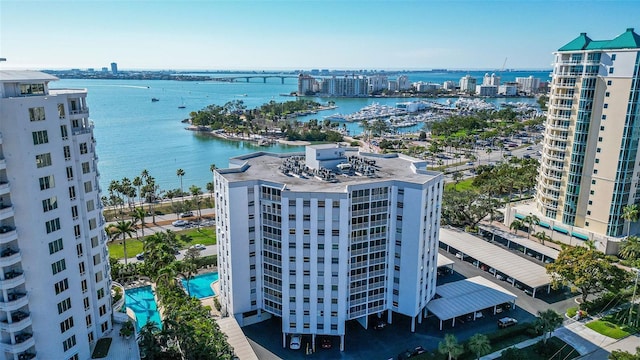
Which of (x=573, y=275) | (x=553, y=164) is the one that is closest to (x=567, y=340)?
(x=573, y=275)

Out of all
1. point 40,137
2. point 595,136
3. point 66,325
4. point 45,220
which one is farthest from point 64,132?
point 595,136

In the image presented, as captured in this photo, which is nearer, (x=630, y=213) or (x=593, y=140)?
(x=630, y=213)

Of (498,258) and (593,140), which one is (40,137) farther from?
(593,140)

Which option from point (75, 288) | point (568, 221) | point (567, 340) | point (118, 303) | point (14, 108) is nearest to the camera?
point (14, 108)

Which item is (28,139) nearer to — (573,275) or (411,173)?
(411,173)

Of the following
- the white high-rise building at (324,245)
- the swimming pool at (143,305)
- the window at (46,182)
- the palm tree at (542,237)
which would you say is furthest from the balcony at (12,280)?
the palm tree at (542,237)

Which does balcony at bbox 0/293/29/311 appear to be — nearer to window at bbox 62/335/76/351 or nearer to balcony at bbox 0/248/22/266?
balcony at bbox 0/248/22/266
